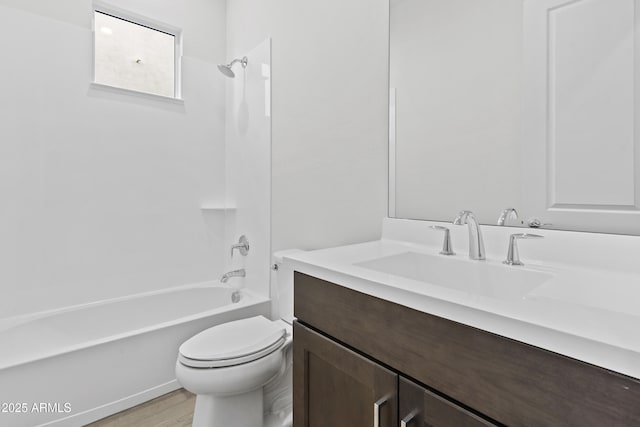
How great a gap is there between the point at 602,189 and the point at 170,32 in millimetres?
2784

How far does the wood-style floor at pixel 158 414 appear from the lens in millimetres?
1574

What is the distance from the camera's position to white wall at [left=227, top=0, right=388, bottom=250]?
1425 mm

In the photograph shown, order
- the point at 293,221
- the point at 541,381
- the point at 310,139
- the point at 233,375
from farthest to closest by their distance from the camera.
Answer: the point at 293,221, the point at 310,139, the point at 233,375, the point at 541,381

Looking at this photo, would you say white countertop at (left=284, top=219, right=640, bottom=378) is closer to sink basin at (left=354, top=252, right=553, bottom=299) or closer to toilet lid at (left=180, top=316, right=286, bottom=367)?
sink basin at (left=354, top=252, right=553, bottom=299)

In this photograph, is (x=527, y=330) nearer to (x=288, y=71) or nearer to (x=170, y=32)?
(x=288, y=71)

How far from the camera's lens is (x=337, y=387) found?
2.74 ft

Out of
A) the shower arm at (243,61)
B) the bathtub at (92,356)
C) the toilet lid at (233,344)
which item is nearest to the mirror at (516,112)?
the toilet lid at (233,344)

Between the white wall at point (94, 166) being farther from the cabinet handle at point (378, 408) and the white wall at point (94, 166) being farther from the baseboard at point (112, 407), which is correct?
the cabinet handle at point (378, 408)

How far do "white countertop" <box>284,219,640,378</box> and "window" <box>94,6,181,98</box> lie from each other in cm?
208

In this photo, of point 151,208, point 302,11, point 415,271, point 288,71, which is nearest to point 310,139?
point 288,71

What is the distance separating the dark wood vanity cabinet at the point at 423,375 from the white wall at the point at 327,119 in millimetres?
640

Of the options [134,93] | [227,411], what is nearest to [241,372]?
[227,411]

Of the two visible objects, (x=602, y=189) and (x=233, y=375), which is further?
(x=233, y=375)

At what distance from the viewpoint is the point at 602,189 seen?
2.82 ft
